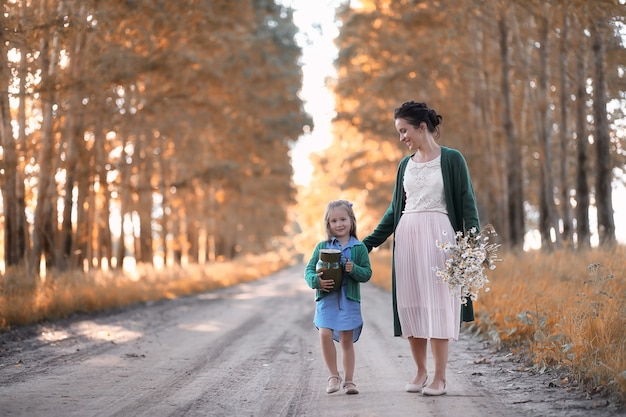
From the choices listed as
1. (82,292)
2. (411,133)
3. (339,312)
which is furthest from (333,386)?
(82,292)

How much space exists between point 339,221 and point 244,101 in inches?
876

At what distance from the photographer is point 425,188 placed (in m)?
6.49

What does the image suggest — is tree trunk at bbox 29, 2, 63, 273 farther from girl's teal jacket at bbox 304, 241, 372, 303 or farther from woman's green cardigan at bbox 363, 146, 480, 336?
woman's green cardigan at bbox 363, 146, 480, 336

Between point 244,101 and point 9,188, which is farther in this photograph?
point 244,101

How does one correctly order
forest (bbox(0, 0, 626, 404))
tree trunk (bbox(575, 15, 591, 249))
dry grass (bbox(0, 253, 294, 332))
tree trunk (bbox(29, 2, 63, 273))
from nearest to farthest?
forest (bbox(0, 0, 626, 404)), dry grass (bbox(0, 253, 294, 332)), tree trunk (bbox(29, 2, 63, 273)), tree trunk (bbox(575, 15, 591, 249))

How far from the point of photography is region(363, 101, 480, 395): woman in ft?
20.9

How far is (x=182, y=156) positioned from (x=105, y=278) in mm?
10225

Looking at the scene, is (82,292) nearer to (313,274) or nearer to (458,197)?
(313,274)

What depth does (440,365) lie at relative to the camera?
6383mm

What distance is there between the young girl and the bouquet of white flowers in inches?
27.9

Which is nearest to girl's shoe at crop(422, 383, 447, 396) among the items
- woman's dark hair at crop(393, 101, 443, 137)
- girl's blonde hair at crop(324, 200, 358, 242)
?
girl's blonde hair at crop(324, 200, 358, 242)

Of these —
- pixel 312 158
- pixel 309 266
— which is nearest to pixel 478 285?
pixel 309 266

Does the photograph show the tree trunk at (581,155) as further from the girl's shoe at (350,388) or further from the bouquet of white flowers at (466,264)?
the girl's shoe at (350,388)

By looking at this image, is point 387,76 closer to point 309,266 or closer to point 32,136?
point 32,136
